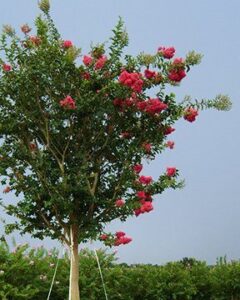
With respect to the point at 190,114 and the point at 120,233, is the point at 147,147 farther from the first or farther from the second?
the point at 120,233

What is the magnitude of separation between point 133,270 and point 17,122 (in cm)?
554

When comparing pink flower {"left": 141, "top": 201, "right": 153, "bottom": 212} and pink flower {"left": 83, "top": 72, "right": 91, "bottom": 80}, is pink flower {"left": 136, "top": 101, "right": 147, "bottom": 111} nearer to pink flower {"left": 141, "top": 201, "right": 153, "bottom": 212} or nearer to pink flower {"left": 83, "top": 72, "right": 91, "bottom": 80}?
pink flower {"left": 83, "top": 72, "right": 91, "bottom": 80}

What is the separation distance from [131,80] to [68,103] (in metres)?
1.11

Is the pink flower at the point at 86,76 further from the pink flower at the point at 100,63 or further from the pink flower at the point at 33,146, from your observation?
the pink flower at the point at 33,146

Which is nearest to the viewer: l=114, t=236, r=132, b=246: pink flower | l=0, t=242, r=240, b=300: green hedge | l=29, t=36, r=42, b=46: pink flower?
l=29, t=36, r=42, b=46: pink flower

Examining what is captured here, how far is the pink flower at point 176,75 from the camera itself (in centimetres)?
1081

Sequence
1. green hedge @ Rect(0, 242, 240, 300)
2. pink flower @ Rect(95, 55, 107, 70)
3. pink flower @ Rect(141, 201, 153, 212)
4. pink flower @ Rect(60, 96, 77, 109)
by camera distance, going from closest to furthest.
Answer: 1. pink flower @ Rect(60, 96, 77, 109)
2. pink flower @ Rect(141, 201, 153, 212)
3. pink flower @ Rect(95, 55, 107, 70)
4. green hedge @ Rect(0, 242, 240, 300)

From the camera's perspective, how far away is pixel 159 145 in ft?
36.5

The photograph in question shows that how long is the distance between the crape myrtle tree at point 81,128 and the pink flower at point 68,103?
154 millimetres

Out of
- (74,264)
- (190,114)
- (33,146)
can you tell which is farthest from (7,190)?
(190,114)

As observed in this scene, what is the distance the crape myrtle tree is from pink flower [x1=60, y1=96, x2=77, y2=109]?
15 cm

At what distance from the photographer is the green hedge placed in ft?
41.2

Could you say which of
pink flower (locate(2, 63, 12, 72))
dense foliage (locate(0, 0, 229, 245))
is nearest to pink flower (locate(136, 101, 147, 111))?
dense foliage (locate(0, 0, 229, 245))

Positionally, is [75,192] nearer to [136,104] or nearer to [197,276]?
[136,104]
